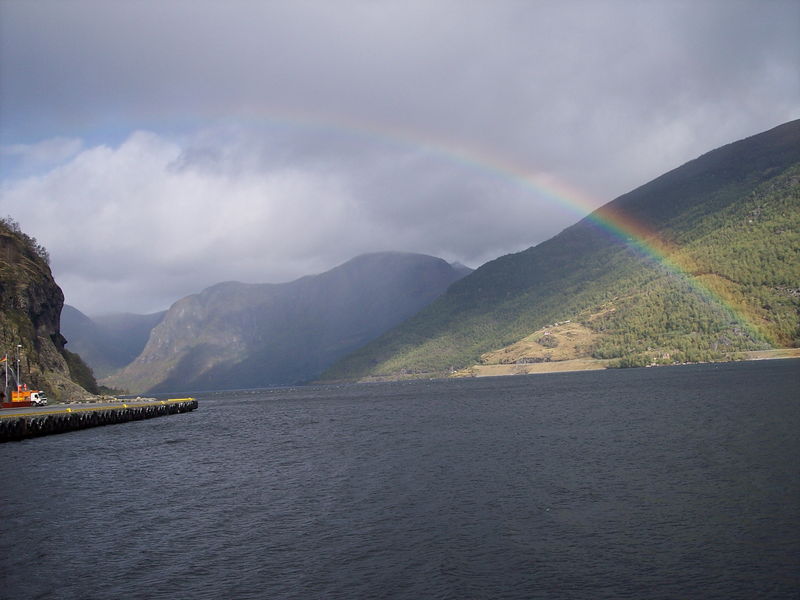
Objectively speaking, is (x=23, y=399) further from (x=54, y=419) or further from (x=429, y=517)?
(x=429, y=517)

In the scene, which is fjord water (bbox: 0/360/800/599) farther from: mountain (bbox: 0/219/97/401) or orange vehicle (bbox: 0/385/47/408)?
mountain (bbox: 0/219/97/401)

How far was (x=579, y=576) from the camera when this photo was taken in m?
27.2

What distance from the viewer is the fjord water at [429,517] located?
90.8 ft

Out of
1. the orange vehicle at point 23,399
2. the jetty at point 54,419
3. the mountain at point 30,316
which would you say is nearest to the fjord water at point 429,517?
the jetty at point 54,419

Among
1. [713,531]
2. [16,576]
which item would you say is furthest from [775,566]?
[16,576]

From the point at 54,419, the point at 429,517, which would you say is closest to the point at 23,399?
the point at 54,419

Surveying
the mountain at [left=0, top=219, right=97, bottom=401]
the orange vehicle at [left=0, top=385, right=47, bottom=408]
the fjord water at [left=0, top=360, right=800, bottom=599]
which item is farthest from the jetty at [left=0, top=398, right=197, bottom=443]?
the mountain at [left=0, top=219, right=97, bottom=401]

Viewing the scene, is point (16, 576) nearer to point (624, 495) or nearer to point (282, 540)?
point (282, 540)

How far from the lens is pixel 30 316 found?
16800 centimetres

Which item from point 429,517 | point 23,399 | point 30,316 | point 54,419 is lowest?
point 429,517

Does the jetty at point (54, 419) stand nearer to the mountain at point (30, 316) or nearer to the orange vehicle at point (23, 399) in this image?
the orange vehicle at point (23, 399)

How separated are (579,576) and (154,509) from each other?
101 feet

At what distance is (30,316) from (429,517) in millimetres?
163575

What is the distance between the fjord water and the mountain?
86128mm
